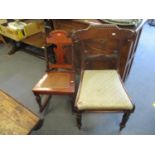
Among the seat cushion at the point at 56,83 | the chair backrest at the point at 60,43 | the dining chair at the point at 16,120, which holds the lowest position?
the dining chair at the point at 16,120

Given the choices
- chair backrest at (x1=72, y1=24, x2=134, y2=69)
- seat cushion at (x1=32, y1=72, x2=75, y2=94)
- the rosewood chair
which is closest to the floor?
the rosewood chair

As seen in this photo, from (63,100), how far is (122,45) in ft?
3.02

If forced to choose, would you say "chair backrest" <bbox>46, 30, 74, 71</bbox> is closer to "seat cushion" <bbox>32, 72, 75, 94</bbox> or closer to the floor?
"seat cushion" <bbox>32, 72, 75, 94</bbox>

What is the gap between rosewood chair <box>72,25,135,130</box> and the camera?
4.03 ft

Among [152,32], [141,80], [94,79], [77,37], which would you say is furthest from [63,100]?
[152,32]

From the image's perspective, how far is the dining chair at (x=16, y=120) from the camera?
1097mm

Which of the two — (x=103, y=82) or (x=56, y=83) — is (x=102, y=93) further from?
(x=56, y=83)

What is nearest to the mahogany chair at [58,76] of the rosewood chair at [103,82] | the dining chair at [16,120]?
the rosewood chair at [103,82]

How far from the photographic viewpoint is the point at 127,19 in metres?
1.39

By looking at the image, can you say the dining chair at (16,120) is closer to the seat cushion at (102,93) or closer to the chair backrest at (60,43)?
the seat cushion at (102,93)

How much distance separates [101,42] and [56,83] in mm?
600

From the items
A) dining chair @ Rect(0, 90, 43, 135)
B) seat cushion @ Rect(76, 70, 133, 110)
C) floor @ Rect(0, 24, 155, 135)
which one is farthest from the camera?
floor @ Rect(0, 24, 155, 135)

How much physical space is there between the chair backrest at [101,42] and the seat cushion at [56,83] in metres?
0.20
